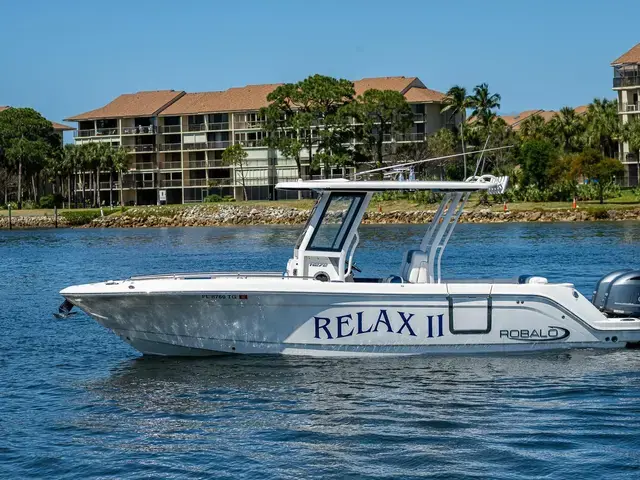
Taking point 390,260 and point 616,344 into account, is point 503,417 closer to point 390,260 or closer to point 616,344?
point 616,344

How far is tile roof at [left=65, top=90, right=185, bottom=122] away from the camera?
405 ft

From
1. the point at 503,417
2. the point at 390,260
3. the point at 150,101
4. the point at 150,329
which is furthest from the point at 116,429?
the point at 150,101

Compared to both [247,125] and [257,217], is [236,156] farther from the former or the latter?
[257,217]

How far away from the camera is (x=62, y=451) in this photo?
13305 millimetres

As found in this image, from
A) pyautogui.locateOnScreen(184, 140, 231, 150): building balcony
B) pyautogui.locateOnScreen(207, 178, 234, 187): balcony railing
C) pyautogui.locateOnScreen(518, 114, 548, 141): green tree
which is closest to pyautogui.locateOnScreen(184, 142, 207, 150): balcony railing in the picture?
pyautogui.locateOnScreen(184, 140, 231, 150): building balcony

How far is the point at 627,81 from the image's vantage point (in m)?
98.6

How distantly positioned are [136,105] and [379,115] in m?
37.6

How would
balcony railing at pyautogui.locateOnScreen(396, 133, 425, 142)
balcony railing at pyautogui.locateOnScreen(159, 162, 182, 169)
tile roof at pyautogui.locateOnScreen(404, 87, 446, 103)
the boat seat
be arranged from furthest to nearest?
balcony railing at pyautogui.locateOnScreen(159, 162, 182, 169) < tile roof at pyautogui.locateOnScreen(404, 87, 446, 103) < balcony railing at pyautogui.locateOnScreen(396, 133, 425, 142) < the boat seat

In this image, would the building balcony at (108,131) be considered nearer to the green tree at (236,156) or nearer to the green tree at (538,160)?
the green tree at (236,156)

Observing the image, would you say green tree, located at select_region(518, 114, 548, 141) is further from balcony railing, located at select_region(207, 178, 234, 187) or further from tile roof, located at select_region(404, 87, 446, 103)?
balcony railing, located at select_region(207, 178, 234, 187)

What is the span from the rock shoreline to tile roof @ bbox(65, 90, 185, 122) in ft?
62.7

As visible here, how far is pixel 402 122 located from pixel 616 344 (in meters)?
81.1

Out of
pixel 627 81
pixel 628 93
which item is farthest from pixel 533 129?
pixel 627 81

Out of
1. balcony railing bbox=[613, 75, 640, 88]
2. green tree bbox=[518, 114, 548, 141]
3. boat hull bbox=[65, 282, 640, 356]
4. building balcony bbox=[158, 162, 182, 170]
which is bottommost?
boat hull bbox=[65, 282, 640, 356]
